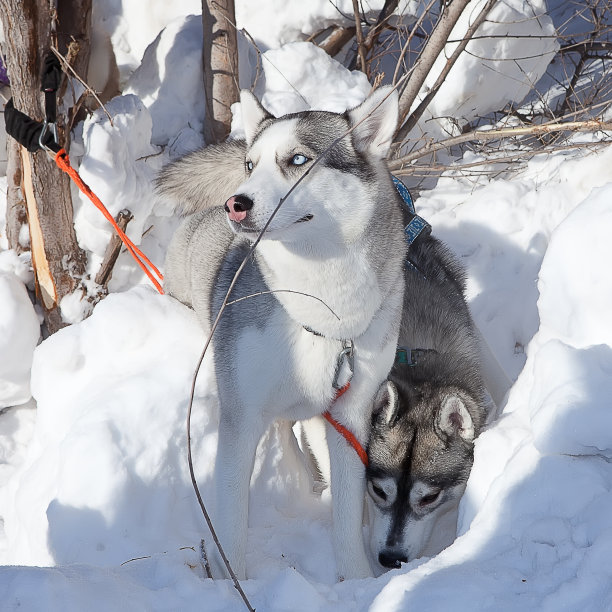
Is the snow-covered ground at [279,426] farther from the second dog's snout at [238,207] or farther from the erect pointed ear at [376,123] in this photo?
the second dog's snout at [238,207]

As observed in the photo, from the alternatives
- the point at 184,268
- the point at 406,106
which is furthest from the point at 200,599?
the point at 406,106

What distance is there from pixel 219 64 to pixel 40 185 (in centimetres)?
146

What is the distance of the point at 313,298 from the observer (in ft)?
7.78

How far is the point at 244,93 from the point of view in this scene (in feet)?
8.71

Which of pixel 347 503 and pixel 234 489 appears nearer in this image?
pixel 234 489

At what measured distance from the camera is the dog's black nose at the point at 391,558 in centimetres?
265

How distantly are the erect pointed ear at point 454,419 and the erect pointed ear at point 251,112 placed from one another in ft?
4.26

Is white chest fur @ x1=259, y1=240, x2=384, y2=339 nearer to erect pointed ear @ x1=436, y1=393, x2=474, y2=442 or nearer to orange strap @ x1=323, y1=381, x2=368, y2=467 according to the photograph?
orange strap @ x1=323, y1=381, x2=368, y2=467

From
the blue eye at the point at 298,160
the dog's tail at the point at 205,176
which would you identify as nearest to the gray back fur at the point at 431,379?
the dog's tail at the point at 205,176

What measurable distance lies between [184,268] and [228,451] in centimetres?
140

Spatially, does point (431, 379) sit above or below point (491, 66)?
below

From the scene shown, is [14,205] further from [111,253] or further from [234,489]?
[234,489]

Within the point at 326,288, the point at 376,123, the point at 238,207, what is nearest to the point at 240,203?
the point at 238,207

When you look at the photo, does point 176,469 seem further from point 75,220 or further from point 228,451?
point 75,220
